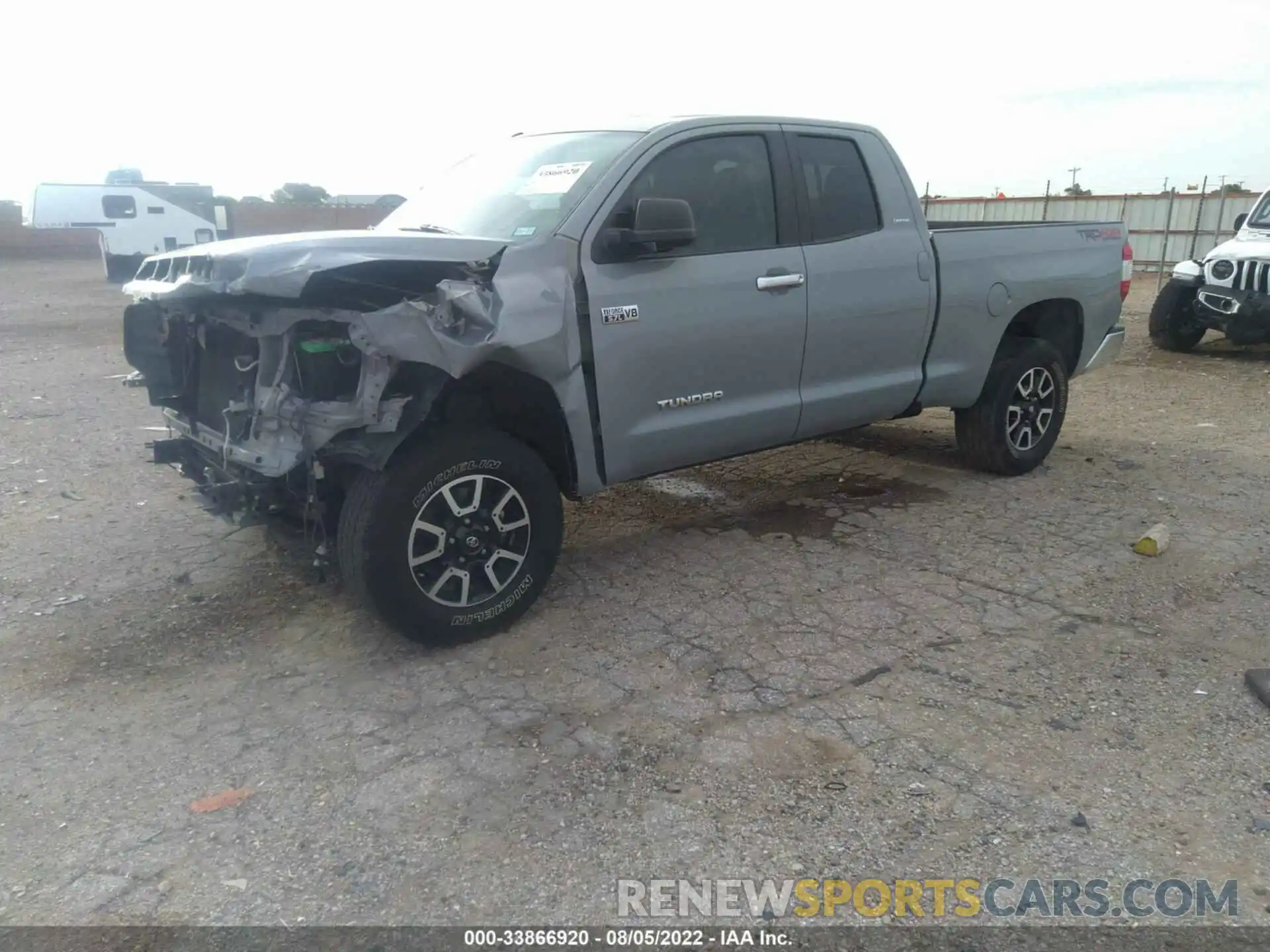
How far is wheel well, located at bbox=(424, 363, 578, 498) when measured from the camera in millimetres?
3713

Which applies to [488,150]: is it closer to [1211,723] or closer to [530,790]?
[530,790]

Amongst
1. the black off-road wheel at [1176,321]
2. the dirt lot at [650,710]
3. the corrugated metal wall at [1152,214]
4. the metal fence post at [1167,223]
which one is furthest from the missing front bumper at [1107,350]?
the metal fence post at [1167,223]

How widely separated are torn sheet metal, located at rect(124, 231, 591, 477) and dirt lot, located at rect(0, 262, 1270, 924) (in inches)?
33.8

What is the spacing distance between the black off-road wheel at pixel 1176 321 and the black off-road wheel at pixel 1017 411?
19.5 ft

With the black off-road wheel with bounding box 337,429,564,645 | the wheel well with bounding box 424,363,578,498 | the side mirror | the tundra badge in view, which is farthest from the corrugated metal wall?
the black off-road wheel with bounding box 337,429,564,645

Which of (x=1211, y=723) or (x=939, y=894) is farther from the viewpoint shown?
(x=1211, y=723)

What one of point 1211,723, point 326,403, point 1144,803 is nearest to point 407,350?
point 326,403

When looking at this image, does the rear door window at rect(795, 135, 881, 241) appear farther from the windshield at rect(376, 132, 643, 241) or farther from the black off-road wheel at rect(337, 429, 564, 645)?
the black off-road wheel at rect(337, 429, 564, 645)

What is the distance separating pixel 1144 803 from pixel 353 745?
243 centimetres

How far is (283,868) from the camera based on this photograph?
101 inches

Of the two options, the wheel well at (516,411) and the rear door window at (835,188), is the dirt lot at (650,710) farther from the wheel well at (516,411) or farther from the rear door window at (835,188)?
the rear door window at (835,188)

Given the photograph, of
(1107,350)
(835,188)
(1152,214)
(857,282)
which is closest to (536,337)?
(857,282)

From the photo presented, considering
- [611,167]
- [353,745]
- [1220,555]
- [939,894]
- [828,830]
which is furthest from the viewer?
[1220,555]

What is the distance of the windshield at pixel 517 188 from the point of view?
400cm
